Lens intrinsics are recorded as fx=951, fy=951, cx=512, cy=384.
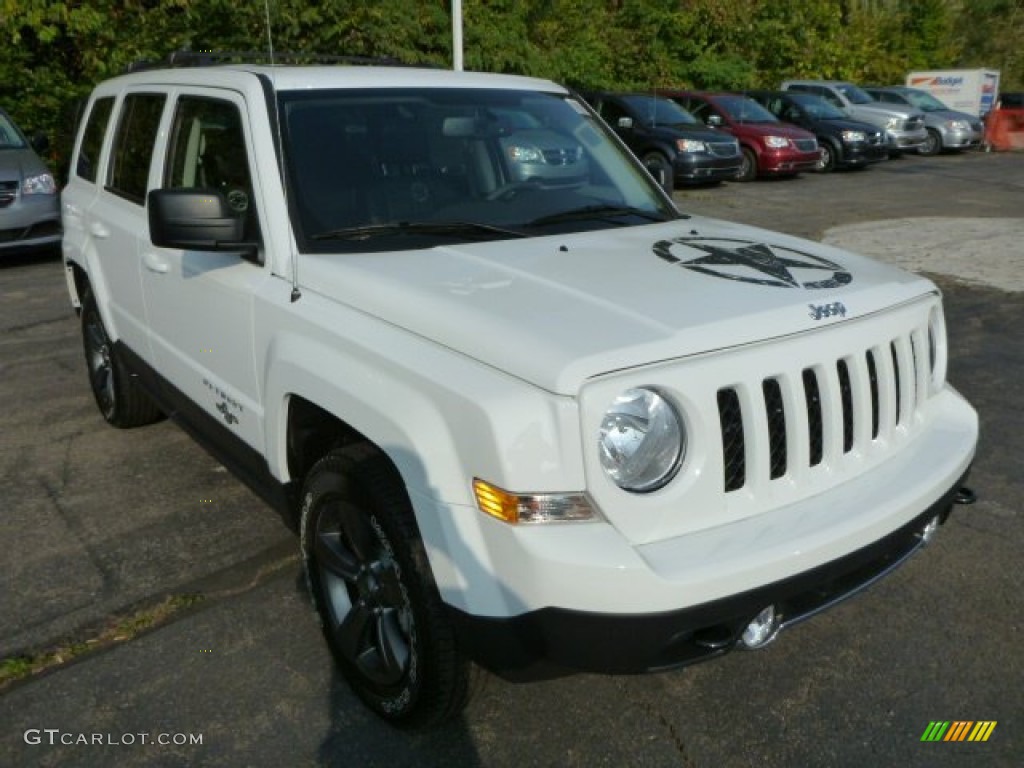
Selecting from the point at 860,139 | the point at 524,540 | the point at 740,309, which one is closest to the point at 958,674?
the point at 740,309

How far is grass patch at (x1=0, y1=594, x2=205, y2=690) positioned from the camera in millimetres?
3010

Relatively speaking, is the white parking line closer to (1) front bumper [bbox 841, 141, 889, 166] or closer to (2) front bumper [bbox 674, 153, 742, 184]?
(2) front bumper [bbox 674, 153, 742, 184]

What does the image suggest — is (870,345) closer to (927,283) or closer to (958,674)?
(927,283)

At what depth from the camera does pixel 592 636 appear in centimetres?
216

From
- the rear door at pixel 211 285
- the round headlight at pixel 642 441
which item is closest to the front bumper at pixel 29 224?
the rear door at pixel 211 285

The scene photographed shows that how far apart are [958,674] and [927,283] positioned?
1.23m

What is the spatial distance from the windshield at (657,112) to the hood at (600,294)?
14324 mm

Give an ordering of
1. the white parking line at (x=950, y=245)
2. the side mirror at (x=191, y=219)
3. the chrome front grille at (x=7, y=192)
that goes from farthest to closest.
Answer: the chrome front grille at (x=7, y=192) → the white parking line at (x=950, y=245) → the side mirror at (x=191, y=219)

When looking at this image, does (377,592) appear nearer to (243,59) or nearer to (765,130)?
(243,59)

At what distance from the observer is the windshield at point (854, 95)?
23.2 m

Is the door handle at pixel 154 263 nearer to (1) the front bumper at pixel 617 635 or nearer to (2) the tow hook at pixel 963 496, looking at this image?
(1) the front bumper at pixel 617 635

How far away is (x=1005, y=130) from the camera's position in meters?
26.5

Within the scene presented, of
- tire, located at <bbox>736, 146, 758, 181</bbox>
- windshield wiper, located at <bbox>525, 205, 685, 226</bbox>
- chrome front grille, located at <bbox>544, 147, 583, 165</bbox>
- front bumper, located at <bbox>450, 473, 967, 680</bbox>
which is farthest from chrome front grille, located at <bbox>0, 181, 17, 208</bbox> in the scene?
tire, located at <bbox>736, 146, 758, 181</bbox>

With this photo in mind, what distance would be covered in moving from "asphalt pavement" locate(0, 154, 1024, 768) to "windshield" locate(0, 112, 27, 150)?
6795mm
